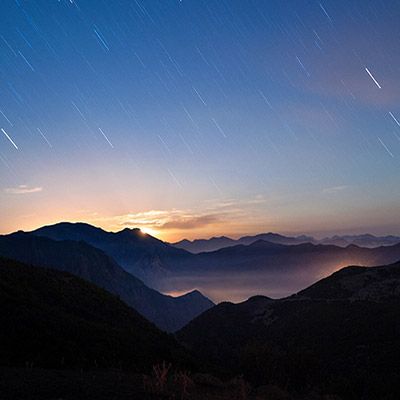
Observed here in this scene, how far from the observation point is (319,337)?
236 ft

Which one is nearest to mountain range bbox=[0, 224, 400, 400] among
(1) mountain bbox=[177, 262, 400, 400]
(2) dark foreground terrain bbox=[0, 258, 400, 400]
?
(2) dark foreground terrain bbox=[0, 258, 400, 400]

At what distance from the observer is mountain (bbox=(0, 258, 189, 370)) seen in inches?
804

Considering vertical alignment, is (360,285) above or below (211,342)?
above

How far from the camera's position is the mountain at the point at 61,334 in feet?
67.0

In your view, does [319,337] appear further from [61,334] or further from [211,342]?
[61,334]

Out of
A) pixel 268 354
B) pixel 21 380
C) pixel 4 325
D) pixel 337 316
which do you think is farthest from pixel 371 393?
pixel 337 316

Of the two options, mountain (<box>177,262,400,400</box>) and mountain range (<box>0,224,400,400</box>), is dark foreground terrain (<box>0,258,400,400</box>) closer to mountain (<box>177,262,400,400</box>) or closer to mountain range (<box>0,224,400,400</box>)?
mountain range (<box>0,224,400,400</box>)

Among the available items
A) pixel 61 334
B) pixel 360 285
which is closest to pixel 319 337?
pixel 360 285

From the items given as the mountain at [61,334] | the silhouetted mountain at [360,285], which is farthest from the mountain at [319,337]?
the mountain at [61,334]

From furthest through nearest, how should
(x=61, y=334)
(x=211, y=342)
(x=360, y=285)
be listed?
(x=360, y=285) < (x=211, y=342) < (x=61, y=334)

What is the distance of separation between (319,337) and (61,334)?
58302mm

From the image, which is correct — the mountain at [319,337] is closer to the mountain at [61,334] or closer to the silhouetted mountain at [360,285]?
the silhouetted mountain at [360,285]

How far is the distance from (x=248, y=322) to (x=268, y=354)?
47.5m

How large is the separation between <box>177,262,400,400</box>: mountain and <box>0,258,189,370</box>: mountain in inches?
351
